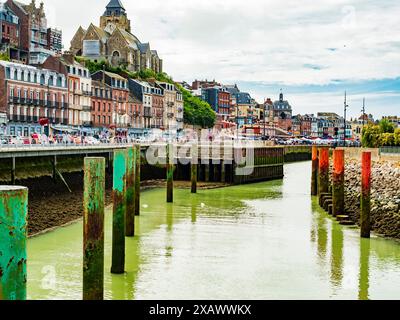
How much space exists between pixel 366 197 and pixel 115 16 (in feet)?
413

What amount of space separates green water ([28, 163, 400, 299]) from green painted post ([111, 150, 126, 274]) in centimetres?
46

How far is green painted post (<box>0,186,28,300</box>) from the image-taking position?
6996 mm

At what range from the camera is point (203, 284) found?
17328mm

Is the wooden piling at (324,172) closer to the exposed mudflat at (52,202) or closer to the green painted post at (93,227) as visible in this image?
the exposed mudflat at (52,202)

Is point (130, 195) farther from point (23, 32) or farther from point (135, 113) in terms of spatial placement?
point (135, 113)

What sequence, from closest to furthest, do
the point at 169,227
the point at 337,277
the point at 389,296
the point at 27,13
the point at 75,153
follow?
the point at 389,296 → the point at 337,277 → the point at 169,227 → the point at 75,153 → the point at 27,13

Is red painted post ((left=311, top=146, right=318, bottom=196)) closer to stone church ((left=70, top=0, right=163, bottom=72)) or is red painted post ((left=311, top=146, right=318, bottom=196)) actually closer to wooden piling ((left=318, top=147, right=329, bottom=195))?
wooden piling ((left=318, top=147, right=329, bottom=195))

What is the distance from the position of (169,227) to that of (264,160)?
2982 centimetres

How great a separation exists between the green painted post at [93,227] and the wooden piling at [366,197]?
518 inches

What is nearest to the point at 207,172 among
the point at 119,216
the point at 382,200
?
the point at 382,200
